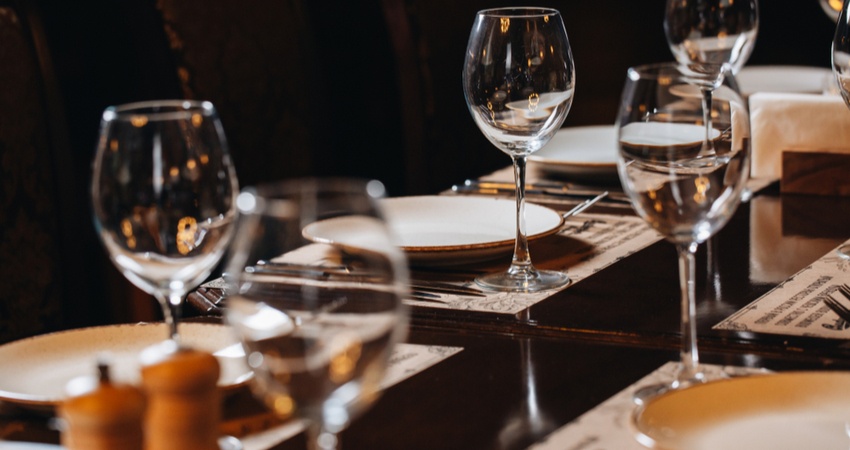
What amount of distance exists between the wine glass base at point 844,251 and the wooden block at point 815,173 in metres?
0.28

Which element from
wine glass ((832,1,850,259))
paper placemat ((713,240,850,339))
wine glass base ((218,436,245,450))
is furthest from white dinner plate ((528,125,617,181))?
wine glass base ((218,436,245,450))

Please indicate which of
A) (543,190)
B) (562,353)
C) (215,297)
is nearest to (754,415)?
(562,353)

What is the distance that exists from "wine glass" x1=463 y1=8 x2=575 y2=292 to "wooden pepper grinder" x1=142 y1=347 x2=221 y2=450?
52 cm

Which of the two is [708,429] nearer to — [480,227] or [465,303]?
[465,303]

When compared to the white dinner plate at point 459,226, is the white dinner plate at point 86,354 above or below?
above

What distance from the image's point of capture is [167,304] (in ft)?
2.46

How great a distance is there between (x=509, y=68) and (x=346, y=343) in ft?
1.97

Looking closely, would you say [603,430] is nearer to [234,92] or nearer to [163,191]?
[163,191]

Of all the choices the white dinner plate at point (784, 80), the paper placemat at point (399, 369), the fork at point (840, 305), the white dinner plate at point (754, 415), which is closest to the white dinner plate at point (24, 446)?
the paper placemat at point (399, 369)

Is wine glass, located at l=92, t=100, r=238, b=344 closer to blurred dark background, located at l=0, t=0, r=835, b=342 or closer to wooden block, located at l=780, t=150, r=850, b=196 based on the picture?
wooden block, located at l=780, t=150, r=850, b=196

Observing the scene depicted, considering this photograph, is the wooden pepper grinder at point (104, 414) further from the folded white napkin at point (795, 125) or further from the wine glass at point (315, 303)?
the folded white napkin at point (795, 125)

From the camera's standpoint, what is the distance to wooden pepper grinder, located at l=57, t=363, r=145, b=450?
1.79 feet

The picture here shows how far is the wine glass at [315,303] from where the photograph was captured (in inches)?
20.4

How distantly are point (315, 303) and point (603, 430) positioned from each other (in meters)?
0.26
